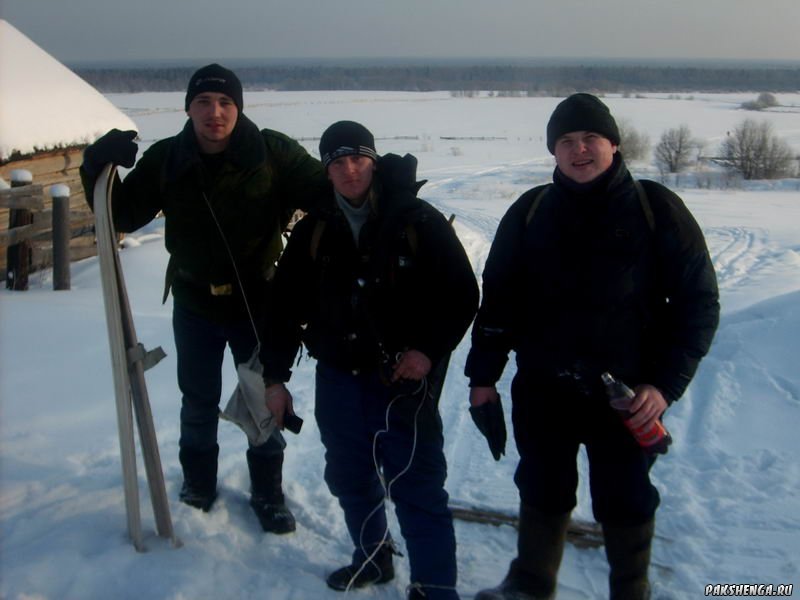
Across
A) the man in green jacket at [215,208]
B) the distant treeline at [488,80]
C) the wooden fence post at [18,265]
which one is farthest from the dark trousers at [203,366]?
the distant treeline at [488,80]

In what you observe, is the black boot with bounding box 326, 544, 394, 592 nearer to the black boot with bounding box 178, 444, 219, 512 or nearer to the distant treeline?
the black boot with bounding box 178, 444, 219, 512

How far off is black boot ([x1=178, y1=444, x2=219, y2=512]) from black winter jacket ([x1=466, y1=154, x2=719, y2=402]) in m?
1.51

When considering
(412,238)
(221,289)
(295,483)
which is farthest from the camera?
Result: (295,483)

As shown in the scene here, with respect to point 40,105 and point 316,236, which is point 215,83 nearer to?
point 316,236

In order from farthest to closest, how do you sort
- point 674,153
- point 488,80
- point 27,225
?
point 488,80
point 674,153
point 27,225

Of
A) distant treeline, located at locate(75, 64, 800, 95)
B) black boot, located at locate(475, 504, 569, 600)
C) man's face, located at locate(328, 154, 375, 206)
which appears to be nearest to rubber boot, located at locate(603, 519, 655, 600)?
black boot, located at locate(475, 504, 569, 600)

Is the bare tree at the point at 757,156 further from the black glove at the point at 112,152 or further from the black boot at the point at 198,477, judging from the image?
the black glove at the point at 112,152

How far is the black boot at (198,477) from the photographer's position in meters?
3.21

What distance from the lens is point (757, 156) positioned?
2664cm

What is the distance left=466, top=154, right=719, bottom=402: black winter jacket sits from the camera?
89.5 inches

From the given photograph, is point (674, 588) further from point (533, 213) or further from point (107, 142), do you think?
point (107, 142)

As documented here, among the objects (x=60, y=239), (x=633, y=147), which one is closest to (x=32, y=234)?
(x=60, y=239)

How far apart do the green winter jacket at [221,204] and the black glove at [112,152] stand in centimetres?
22

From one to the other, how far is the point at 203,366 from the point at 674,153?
28.3m
